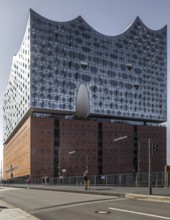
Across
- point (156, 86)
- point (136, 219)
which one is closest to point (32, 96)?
point (156, 86)

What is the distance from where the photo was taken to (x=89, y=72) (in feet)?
385

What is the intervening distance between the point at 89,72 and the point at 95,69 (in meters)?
2.69

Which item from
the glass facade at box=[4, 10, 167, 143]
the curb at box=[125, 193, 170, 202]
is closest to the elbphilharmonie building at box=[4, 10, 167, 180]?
the glass facade at box=[4, 10, 167, 143]

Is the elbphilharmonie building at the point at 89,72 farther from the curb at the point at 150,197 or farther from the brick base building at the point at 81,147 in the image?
the curb at the point at 150,197

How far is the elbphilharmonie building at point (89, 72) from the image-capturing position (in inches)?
4294

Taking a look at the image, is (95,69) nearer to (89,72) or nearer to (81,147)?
(89,72)

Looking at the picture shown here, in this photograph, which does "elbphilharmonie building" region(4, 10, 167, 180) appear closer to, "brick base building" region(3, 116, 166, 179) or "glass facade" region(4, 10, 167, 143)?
"glass facade" region(4, 10, 167, 143)

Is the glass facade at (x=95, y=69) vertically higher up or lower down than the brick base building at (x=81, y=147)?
higher up

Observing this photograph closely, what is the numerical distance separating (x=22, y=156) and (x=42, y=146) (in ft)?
54.9

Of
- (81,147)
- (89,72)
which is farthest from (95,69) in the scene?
(81,147)

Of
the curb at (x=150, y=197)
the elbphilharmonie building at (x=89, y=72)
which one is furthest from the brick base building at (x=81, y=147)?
the curb at (x=150, y=197)

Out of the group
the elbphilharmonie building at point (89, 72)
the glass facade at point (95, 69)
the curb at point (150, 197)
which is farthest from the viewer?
the elbphilharmonie building at point (89, 72)

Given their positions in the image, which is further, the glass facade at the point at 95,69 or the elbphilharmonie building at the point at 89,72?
the elbphilharmonie building at the point at 89,72

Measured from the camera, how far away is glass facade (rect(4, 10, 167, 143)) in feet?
357
